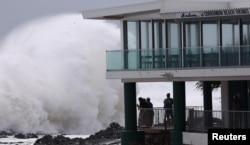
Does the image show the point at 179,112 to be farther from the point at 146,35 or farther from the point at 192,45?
the point at 146,35

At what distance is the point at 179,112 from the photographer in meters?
51.5

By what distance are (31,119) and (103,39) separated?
6861 millimetres

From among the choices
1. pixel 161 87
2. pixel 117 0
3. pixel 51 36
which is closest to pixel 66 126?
pixel 51 36

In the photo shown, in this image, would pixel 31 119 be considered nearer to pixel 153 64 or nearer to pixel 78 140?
pixel 78 140

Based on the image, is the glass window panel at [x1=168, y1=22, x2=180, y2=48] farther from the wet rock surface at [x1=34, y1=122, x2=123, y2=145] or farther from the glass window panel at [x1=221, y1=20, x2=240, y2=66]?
the wet rock surface at [x1=34, y1=122, x2=123, y2=145]

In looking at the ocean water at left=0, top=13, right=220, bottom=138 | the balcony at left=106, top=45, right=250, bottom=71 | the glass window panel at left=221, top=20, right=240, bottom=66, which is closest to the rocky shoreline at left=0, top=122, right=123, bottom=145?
the balcony at left=106, top=45, right=250, bottom=71

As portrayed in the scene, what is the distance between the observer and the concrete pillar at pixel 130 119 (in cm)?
5434

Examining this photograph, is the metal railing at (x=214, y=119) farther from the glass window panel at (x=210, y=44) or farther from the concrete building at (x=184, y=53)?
the glass window panel at (x=210, y=44)

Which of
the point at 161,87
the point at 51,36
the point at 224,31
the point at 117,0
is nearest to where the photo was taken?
the point at 224,31

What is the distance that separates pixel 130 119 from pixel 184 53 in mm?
4953

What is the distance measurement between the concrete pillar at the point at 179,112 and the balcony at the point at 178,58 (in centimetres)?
89

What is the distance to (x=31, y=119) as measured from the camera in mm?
75250

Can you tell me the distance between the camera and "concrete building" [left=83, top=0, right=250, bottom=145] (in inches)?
1939

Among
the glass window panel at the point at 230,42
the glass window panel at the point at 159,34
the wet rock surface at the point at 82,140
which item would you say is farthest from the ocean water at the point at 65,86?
the glass window panel at the point at 230,42
